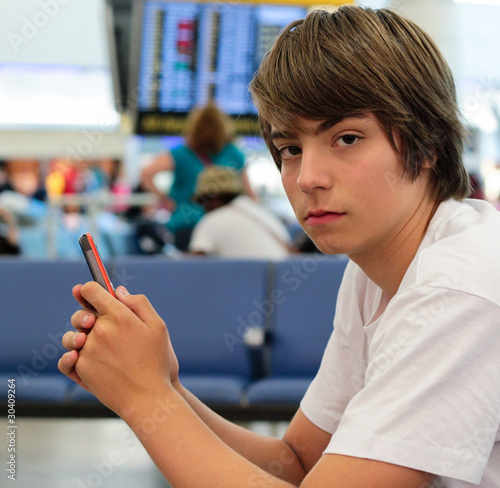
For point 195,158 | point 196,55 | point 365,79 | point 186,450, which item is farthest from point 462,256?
point 196,55

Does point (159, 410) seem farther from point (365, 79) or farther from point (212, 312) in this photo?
point (212, 312)

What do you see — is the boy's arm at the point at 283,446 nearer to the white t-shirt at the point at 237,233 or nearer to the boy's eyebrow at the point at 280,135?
the boy's eyebrow at the point at 280,135

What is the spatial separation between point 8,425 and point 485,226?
91 cm

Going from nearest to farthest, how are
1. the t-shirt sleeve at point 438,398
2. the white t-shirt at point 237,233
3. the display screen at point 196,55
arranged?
the t-shirt sleeve at point 438,398 → the white t-shirt at point 237,233 → the display screen at point 196,55

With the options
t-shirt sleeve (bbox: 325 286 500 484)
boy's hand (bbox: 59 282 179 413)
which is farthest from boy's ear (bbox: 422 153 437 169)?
boy's hand (bbox: 59 282 179 413)

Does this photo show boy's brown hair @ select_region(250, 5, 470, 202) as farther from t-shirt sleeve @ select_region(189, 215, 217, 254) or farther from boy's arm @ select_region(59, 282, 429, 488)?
t-shirt sleeve @ select_region(189, 215, 217, 254)

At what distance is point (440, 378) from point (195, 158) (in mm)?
3264

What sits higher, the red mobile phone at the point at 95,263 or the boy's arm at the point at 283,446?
the red mobile phone at the point at 95,263

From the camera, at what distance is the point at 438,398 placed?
2.19ft

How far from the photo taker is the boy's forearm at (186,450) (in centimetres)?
71

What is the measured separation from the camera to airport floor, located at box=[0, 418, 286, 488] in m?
0.89

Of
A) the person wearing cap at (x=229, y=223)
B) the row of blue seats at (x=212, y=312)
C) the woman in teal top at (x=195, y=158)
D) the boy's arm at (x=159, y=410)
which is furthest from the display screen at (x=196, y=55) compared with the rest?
the boy's arm at (x=159, y=410)

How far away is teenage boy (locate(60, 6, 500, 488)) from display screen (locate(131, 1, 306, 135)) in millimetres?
3929

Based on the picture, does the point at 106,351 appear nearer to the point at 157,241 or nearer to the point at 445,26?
the point at 445,26
